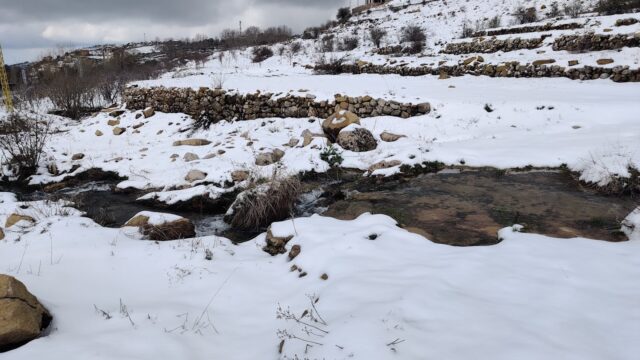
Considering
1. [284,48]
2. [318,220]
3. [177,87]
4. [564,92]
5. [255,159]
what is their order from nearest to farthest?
[318,220], [255,159], [564,92], [177,87], [284,48]

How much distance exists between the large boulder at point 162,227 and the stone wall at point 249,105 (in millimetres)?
5254

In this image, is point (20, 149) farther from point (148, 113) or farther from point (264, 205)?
point (264, 205)

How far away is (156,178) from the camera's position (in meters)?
7.63

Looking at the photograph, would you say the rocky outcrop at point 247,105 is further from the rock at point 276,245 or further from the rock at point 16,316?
the rock at point 16,316

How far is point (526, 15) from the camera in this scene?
64.5 feet

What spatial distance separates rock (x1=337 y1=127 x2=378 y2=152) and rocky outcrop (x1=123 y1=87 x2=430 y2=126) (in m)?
1.35

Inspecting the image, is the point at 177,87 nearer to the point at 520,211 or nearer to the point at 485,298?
the point at 520,211

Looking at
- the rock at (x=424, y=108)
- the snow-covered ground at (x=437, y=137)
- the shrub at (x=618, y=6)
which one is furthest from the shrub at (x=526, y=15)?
the rock at (x=424, y=108)

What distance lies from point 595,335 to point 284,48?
1084 inches

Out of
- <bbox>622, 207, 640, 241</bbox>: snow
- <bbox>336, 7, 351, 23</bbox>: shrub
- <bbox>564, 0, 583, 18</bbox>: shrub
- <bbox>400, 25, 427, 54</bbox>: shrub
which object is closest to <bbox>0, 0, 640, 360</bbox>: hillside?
<bbox>622, 207, 640, 241</bbox>: snow

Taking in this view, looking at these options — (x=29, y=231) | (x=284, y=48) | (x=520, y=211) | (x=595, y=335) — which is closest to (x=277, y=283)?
(x=595, y=335)

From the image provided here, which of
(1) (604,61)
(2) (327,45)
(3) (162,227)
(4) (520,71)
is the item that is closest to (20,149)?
(3) (162,227)

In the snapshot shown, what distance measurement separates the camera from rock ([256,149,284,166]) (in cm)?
748

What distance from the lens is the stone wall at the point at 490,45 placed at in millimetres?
12609
